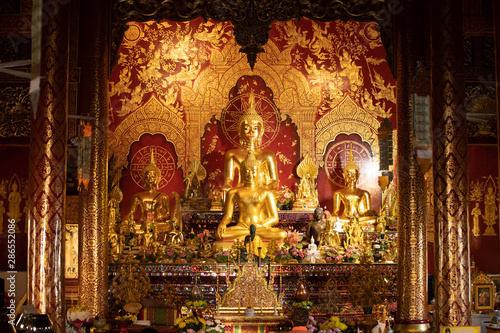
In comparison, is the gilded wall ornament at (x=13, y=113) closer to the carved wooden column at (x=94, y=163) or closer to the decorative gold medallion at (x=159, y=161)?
the carved wooden column at (x=94, y=163)

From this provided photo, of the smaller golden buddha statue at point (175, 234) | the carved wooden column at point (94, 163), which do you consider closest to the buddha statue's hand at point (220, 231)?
the smaller golden buddha statue at point (175, 234)

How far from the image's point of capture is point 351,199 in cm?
1358

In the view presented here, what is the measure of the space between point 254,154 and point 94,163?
4.11 meters

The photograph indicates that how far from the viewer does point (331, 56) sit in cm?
1432

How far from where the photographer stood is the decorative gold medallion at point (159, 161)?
45.5 feet

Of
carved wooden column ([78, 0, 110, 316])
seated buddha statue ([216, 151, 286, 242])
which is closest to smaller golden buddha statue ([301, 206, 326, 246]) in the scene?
seated buddha statue ([216, 151, 286, 242])

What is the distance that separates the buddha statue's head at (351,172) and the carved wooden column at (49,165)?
6397 mm

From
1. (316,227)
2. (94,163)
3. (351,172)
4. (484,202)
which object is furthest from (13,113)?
(484,202)

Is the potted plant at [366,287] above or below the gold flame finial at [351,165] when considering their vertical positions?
below

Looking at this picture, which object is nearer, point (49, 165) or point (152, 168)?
point (49, 165)

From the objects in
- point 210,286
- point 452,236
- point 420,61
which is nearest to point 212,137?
point 210,286

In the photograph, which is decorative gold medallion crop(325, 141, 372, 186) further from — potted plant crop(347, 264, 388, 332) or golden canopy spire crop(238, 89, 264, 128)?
potted plant crop(347, 264, 388, 332)

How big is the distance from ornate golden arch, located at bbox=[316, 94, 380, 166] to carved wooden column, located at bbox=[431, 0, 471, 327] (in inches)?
200

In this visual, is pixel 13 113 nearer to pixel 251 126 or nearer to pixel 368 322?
pixel 251 126
